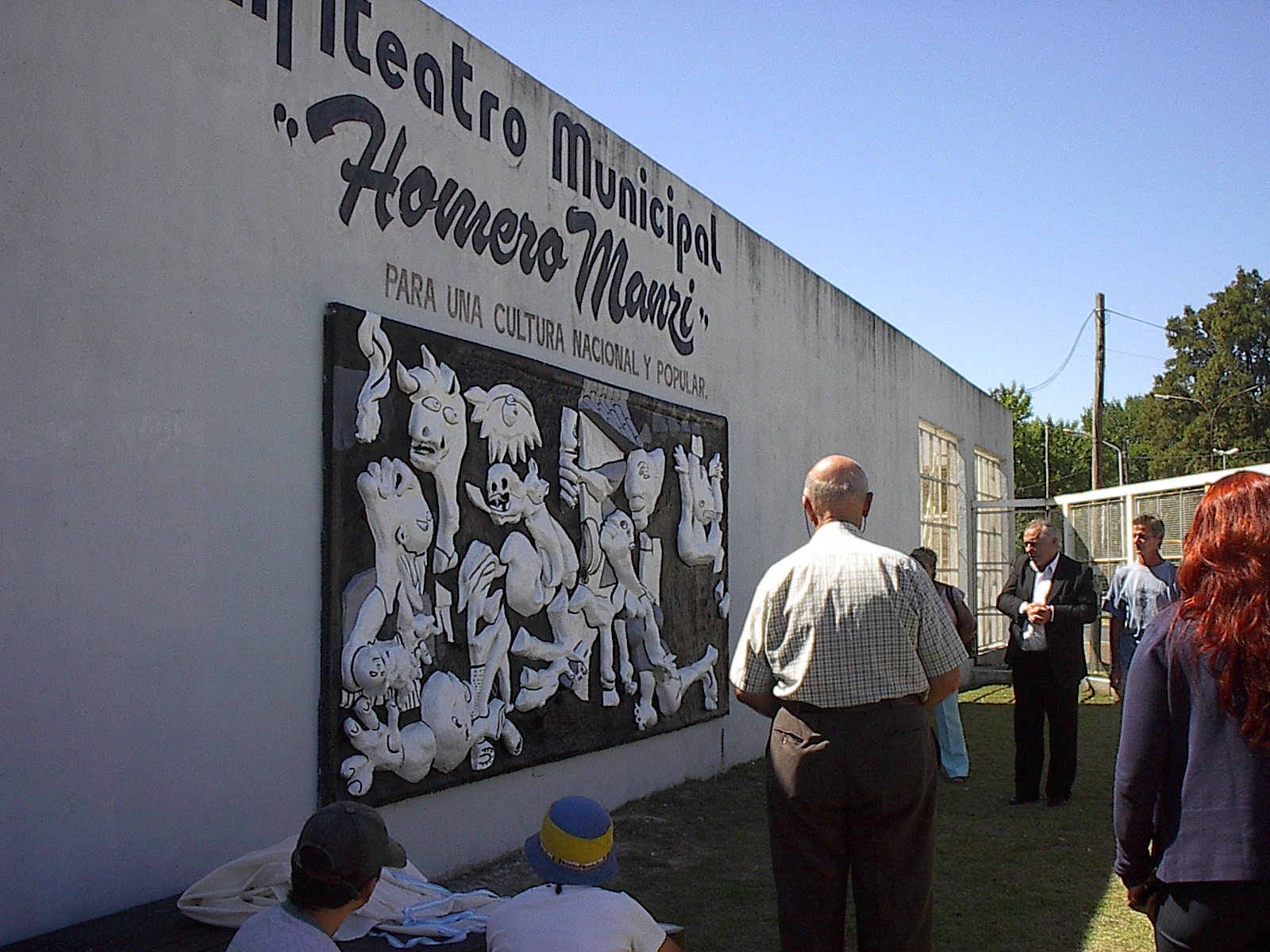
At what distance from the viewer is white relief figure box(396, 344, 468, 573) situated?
17.2 feet

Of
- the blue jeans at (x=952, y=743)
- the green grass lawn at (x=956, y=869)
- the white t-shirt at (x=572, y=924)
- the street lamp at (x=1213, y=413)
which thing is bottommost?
the green grass lawn at (x=956, y=869)

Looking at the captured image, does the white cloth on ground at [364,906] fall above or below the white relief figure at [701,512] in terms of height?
below

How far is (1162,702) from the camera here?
252 centimetres

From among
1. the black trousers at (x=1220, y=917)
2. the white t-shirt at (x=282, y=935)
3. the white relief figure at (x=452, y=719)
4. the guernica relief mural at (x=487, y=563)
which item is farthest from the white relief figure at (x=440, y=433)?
the black trousers at (x=1220, y=917)

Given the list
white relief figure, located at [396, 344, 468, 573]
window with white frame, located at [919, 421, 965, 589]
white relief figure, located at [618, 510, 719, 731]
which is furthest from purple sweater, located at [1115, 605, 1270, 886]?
window with white frame, located at [919, 421, 965, 589]

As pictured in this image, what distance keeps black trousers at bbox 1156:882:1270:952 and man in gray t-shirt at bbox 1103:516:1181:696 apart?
15.2 ft

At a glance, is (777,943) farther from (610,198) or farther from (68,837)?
(610,198)

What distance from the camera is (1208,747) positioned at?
2.46 m

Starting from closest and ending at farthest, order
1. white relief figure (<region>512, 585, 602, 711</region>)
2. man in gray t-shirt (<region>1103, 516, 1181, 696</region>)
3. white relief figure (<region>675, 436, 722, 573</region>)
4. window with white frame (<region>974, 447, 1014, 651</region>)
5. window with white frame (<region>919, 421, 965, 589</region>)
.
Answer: white relief figure (<region>512, 585, 602, 711</region>) → man in gray t-shirt (<region>1103, 516, 1181, 696</region>) → white relief figure (<region>675, 436, 722, 573</region>) → window with white frame (<region>919, 421, 965, 589</region>) → window with white frame (<region>974, 447, 1014, 651</region>)

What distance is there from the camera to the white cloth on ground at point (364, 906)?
141 inches

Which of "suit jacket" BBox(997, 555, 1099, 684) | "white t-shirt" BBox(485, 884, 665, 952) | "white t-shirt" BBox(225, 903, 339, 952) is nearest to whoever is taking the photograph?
"white t-shirt" BBox(225, 903, 339, 952)

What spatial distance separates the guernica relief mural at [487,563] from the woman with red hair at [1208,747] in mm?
3188

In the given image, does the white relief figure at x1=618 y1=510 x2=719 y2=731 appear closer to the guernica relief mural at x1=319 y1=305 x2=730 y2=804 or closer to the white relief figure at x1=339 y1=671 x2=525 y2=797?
the guernica relief mural at x1=319 y1=305 x2=730 y2=804

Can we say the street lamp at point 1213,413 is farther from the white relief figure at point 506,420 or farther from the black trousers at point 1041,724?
the white relief figure at point 506,420
